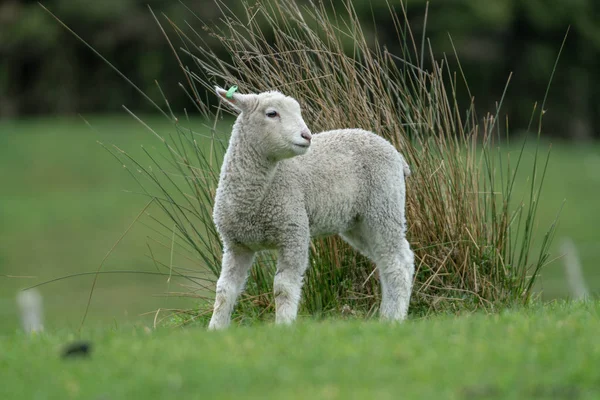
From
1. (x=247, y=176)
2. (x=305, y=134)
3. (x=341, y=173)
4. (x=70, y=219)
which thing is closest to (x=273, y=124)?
(x=305, y=134)

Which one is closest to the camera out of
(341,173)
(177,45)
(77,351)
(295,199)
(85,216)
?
(77,351)

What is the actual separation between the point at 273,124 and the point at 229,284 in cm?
95

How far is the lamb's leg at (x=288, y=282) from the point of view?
5539 mm

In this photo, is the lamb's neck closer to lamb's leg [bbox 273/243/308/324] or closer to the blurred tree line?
lamb's leg [bbox 273/243/308/324]

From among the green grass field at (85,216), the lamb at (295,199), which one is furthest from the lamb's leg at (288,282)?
the green grass field at (85,216)

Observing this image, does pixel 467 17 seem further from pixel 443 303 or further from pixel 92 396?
pixel 92 396

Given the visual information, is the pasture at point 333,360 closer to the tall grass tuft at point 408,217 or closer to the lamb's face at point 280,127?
the tall grass tuft at point 408,217

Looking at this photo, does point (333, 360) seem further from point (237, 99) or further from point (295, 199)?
point (237, 99)

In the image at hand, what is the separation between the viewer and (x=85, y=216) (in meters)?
21.7

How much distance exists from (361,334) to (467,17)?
29.8 metres

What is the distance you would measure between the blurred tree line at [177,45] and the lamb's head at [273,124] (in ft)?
79.1

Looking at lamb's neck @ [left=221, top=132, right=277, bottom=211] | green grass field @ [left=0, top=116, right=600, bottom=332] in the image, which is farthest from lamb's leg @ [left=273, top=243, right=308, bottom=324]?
green grass field @ [left=0, top=116, right=600, bottom=332]

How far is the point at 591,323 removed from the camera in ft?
16.4

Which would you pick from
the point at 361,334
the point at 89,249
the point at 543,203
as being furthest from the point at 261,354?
the point at 543,203
